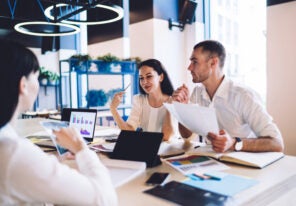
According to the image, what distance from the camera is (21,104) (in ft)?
2.54

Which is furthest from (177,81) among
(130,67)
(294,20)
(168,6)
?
(294,20)

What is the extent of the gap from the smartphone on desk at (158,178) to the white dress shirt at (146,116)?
121cm

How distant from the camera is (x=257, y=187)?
3.28 ft

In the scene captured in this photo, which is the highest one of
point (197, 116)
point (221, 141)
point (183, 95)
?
point (183, 95)

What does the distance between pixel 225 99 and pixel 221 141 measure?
0.54m

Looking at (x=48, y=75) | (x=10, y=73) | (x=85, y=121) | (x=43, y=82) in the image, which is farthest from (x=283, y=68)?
(x=43, y=82)

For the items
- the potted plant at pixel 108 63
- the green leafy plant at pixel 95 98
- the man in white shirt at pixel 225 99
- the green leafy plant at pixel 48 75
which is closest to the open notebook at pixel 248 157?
the man in white shirt at pixel 225 99

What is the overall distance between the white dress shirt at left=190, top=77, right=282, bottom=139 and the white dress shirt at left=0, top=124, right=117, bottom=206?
1.22 meters

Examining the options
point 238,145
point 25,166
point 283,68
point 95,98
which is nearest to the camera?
point 25,166

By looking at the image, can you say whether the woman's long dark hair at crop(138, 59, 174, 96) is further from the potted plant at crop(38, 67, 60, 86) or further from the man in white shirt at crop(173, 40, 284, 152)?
the potted plant at crop(38, 67, 60, 86)

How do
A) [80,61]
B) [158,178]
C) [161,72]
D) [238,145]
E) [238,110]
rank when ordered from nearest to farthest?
[158,178] → [238,145] → [238,110] → [161,72] → [80,61]

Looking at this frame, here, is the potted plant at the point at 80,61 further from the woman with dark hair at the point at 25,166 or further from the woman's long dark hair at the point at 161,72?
the woman with dark hair at the point at 25,166

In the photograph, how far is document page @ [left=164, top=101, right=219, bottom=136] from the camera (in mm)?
1331

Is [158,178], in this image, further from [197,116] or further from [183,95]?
[183,95]
